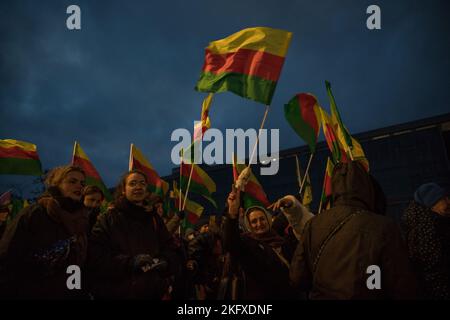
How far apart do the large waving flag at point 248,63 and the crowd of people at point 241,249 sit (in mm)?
1457

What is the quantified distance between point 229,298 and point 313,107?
160 inches

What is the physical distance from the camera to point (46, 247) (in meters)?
2.47

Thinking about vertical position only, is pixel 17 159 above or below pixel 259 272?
above

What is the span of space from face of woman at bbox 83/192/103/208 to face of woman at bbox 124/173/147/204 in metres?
1.37

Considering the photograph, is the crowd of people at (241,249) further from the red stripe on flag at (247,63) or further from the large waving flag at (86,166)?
the large waving flag at (86,166)

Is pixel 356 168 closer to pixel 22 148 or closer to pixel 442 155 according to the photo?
pixel 22 148

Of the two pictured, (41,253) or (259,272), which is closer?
(41,253)

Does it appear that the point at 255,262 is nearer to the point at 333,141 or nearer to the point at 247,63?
the point at 247,63

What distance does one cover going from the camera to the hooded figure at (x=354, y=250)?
1.89 m

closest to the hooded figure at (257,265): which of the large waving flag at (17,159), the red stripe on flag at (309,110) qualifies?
the red stripe on flag at (309,110)

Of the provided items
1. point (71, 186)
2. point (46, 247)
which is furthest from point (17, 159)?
point (46, 247)

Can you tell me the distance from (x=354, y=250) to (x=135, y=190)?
204 cm
